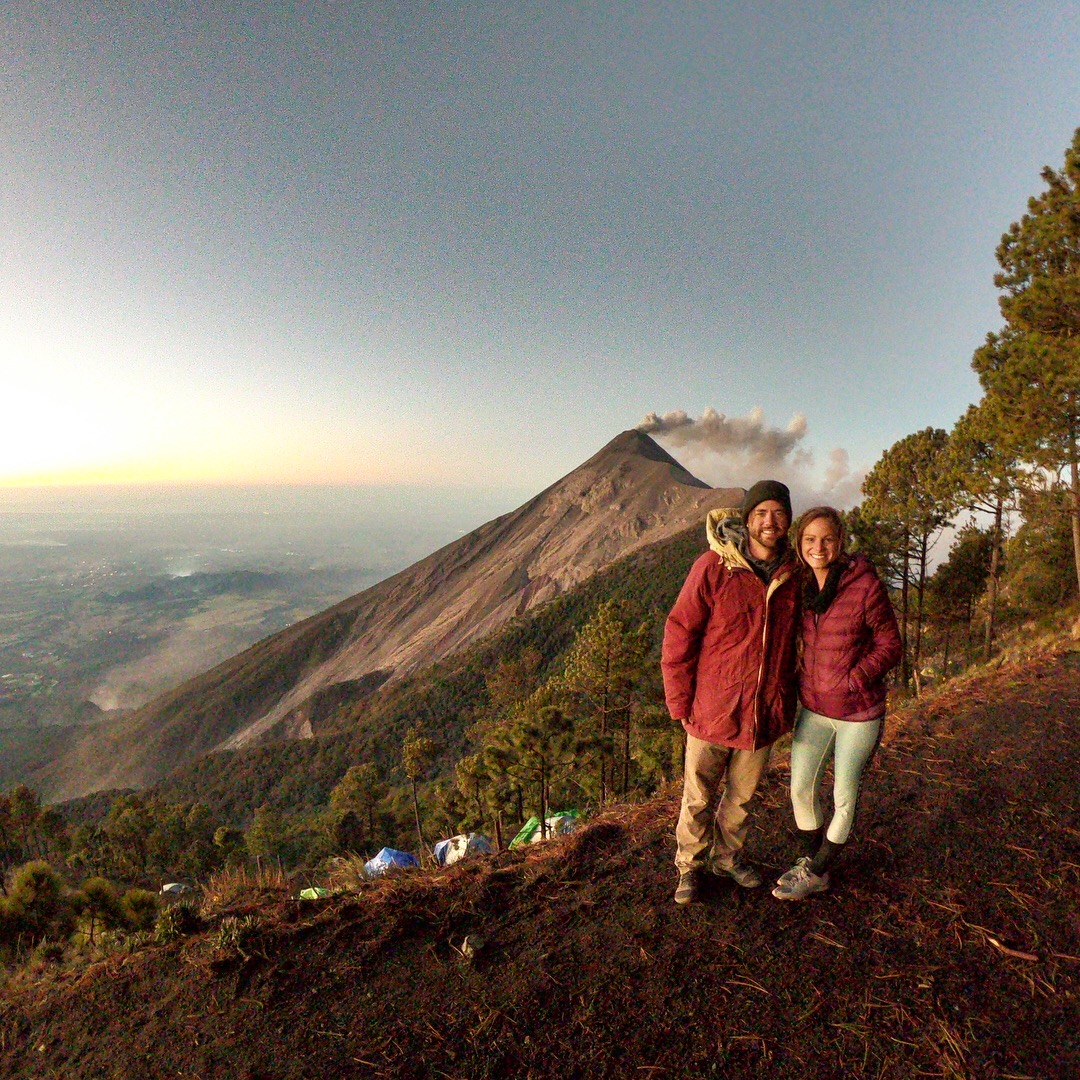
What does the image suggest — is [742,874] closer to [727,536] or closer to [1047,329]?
[727,536]

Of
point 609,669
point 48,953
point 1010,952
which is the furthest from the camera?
point 609,669

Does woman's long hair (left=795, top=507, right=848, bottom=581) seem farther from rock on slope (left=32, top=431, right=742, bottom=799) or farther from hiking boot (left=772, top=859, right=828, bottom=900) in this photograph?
rock on slope (left=32, top=431, right=742, bottom=799)

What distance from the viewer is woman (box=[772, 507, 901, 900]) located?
3.04 m

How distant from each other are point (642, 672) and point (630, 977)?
719 inches

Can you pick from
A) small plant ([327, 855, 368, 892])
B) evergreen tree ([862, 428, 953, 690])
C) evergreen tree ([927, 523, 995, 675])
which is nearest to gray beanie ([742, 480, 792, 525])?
small plant ([327, 855, 368, 892])

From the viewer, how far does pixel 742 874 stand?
3.32m

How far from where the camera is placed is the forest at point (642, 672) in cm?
963

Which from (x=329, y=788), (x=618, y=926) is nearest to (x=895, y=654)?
(x=618, y=926)

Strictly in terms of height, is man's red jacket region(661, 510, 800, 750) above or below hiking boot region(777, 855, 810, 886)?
above

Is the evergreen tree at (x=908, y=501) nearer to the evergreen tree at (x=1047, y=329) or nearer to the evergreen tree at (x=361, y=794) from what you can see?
the evergreen tree at (x=1047, y=329)

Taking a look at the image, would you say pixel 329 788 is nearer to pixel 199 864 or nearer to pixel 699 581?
pixel 199 864

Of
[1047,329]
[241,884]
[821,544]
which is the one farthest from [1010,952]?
[1047,329]

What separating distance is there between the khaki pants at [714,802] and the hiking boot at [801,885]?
11.8 inches

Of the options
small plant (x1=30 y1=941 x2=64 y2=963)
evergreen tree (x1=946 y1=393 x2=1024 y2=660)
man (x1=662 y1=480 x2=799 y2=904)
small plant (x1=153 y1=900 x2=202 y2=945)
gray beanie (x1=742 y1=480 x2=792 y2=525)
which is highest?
evergreen tree (x1=946 y1=393 x2=1024 y2=660)
